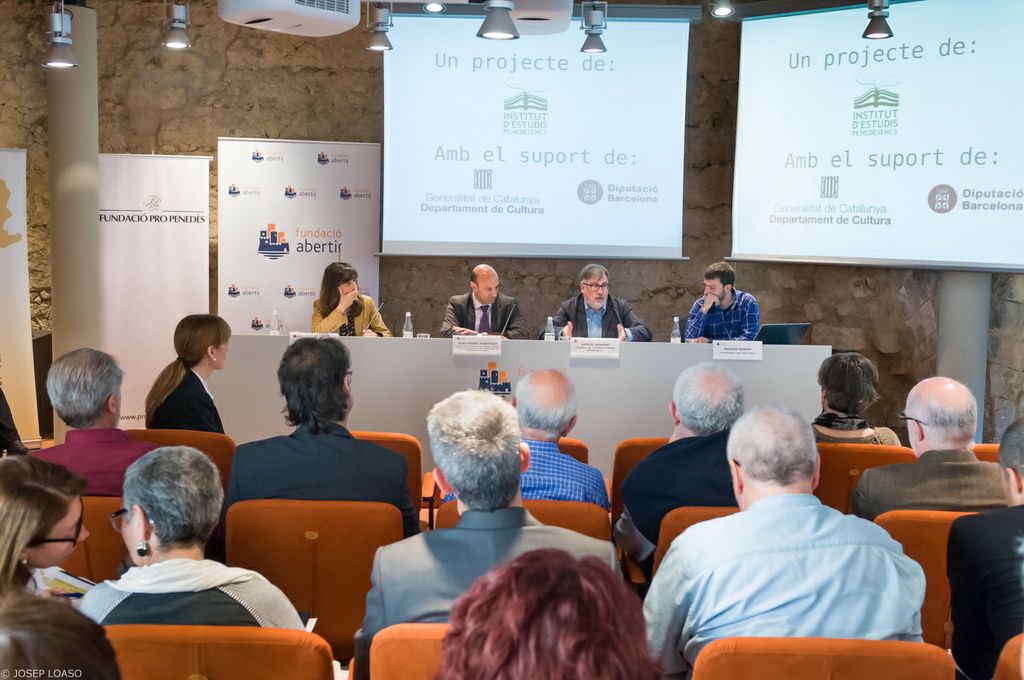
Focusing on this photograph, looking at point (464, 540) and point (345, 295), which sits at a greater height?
point (345, 295)

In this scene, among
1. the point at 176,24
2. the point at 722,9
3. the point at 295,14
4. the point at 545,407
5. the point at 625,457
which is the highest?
the point at 722,9

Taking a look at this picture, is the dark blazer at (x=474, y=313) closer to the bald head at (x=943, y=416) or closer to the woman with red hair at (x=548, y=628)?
the bald head at (x=943, y=416)

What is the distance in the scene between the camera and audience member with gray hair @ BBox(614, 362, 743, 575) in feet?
9.58

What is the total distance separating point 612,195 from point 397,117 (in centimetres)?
162

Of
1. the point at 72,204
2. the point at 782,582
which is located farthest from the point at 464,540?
Answer: the point at 72,204

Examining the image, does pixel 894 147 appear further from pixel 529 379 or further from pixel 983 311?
pixel 529 379

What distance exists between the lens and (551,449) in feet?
10.0

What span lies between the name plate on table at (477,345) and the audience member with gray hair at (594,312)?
1.16 metres

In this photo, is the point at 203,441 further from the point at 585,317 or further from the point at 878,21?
the point at 878,21

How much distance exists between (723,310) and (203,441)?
144 inches

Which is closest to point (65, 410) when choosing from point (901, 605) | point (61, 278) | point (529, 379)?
point (529, 379)

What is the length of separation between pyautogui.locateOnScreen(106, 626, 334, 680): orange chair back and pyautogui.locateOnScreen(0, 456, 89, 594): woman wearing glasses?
33 centimetres

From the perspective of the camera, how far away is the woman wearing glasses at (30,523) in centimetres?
188

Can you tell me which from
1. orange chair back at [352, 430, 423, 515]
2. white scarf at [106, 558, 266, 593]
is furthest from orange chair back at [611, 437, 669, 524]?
white scarf at [106, 558, 266, 593]
